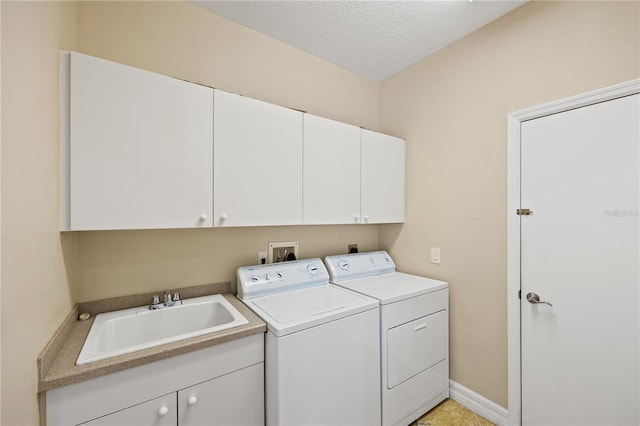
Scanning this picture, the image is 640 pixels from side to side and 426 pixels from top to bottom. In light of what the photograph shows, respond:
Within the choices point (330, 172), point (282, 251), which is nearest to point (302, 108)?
point (330, 172)

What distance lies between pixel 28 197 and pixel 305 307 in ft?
4.11

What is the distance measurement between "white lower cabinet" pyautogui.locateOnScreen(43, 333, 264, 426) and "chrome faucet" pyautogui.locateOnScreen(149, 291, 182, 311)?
1.69ft

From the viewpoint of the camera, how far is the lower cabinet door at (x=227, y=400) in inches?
46.1

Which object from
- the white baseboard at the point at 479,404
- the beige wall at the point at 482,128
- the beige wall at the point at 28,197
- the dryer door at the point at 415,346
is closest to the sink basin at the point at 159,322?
Answer: the beige wall at the point at 28,197

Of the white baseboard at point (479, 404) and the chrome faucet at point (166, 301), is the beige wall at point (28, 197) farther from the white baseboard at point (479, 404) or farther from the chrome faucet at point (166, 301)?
the white baseboard at point (479, 404)

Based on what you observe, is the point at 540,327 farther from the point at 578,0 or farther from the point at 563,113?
the point at 578,0

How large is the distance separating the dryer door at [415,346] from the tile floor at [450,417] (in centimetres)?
34

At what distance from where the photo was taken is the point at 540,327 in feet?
5.39

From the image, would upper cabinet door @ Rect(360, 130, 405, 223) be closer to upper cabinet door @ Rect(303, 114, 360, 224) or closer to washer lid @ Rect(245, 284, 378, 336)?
upper cabinet door @ Rect(303, 114, 360, 224)

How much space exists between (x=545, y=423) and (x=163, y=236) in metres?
2.59

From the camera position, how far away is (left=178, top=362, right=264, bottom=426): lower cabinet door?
1.17 metres

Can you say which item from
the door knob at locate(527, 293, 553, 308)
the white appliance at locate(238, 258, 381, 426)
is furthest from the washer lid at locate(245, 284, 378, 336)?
the door knob at locate(527, 293, 553, 308)

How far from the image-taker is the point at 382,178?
2.29 m

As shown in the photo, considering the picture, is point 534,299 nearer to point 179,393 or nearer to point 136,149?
point 179,393
